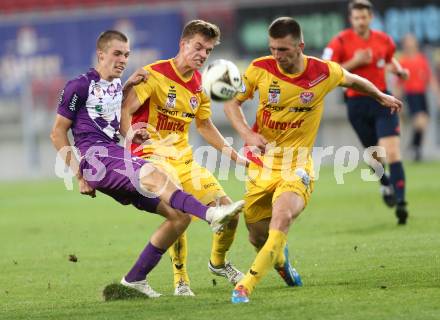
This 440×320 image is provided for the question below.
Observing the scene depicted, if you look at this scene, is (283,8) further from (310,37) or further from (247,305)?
(247,305)

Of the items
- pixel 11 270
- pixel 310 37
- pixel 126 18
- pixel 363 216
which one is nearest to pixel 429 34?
pixel 310 37

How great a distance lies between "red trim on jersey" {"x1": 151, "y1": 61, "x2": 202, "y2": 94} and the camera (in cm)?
841

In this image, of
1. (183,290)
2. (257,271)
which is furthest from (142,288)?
(257,271)

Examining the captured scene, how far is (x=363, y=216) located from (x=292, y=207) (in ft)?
20.5

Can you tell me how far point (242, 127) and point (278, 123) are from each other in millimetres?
485

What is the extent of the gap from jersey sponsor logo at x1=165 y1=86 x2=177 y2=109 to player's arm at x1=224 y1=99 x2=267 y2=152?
0.42m

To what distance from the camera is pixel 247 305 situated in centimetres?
714

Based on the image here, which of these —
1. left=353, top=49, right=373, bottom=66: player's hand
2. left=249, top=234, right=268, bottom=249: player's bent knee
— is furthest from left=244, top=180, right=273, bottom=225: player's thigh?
left=353, top=49, right=373, bottom=66: player's hand

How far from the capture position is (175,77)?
27.6ft

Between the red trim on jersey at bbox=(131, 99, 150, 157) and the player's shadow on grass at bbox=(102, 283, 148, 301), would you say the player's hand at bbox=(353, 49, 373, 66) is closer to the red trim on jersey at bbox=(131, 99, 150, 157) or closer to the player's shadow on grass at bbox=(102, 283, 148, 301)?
the red trim on jersey at bbox=(131, 99, 150, 157)

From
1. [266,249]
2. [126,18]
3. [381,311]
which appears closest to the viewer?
[381,311]

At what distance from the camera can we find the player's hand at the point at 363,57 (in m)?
12.5

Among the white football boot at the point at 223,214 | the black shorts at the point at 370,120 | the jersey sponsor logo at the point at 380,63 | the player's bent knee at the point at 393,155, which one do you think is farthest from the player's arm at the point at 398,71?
the white football boot at the point at 223,214

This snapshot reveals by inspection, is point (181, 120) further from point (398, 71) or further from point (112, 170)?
point (398, 71)
